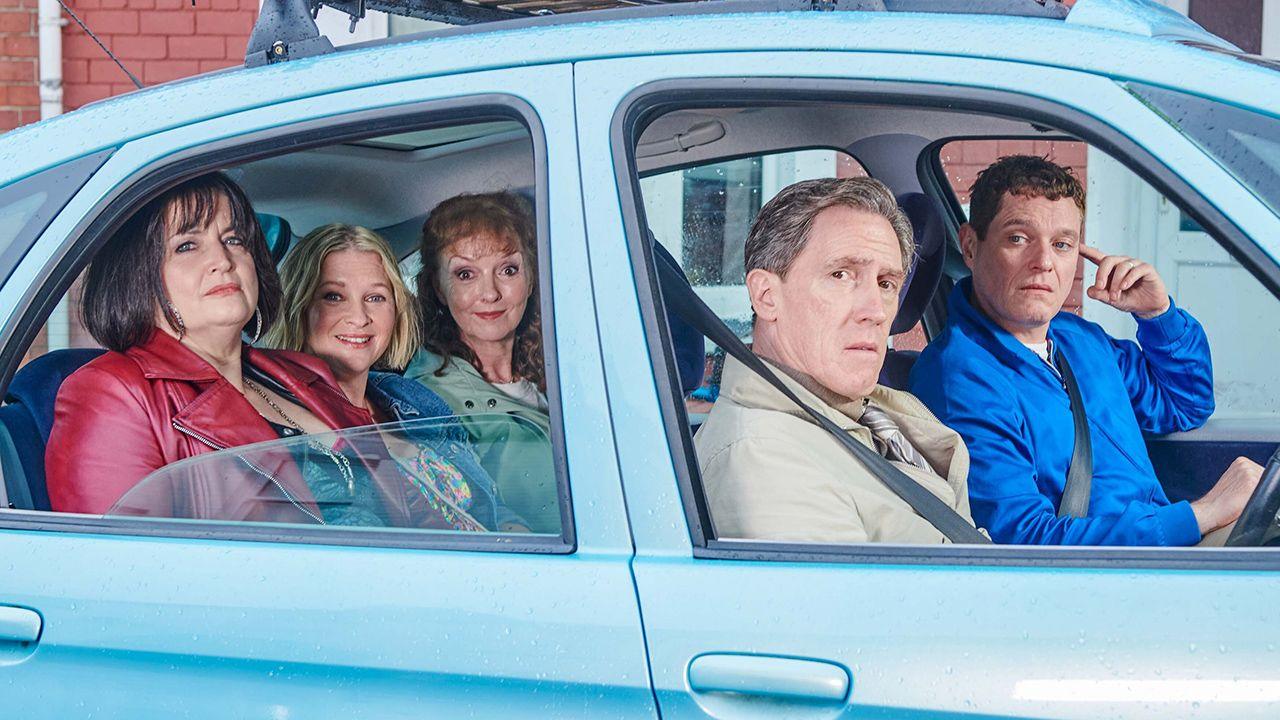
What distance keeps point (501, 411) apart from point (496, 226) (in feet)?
1.95

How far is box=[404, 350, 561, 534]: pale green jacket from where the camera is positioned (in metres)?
1.45

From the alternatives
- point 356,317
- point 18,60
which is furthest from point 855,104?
point 18,60

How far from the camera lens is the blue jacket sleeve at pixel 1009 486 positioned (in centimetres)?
188

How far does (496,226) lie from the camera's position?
7.66ft

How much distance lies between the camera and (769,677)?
49.5 inches

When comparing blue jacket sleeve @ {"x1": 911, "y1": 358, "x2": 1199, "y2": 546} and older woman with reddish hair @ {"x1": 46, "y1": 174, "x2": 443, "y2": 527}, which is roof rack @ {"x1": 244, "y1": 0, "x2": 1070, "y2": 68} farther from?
blue jacket sleeve @ {"x1": 911, "y1": 358, "x2": 1199, "y2": 546}

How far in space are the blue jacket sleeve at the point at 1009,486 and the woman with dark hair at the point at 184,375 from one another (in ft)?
3.37

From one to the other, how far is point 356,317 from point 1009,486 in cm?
122

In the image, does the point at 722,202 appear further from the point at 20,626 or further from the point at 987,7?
the point at 20,626

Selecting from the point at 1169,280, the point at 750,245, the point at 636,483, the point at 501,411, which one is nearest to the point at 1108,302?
the point at 1169,280

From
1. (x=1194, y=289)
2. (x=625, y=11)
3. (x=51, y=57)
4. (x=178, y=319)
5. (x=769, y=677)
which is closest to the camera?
(x=769, y=677)

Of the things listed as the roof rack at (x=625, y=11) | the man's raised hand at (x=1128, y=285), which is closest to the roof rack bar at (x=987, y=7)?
the roof rack at (x=625, y=11)

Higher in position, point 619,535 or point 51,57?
point 51,57

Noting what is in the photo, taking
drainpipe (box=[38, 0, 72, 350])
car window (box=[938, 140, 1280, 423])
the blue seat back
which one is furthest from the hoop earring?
drainpipe (box=[38, 0, 72, 350])
